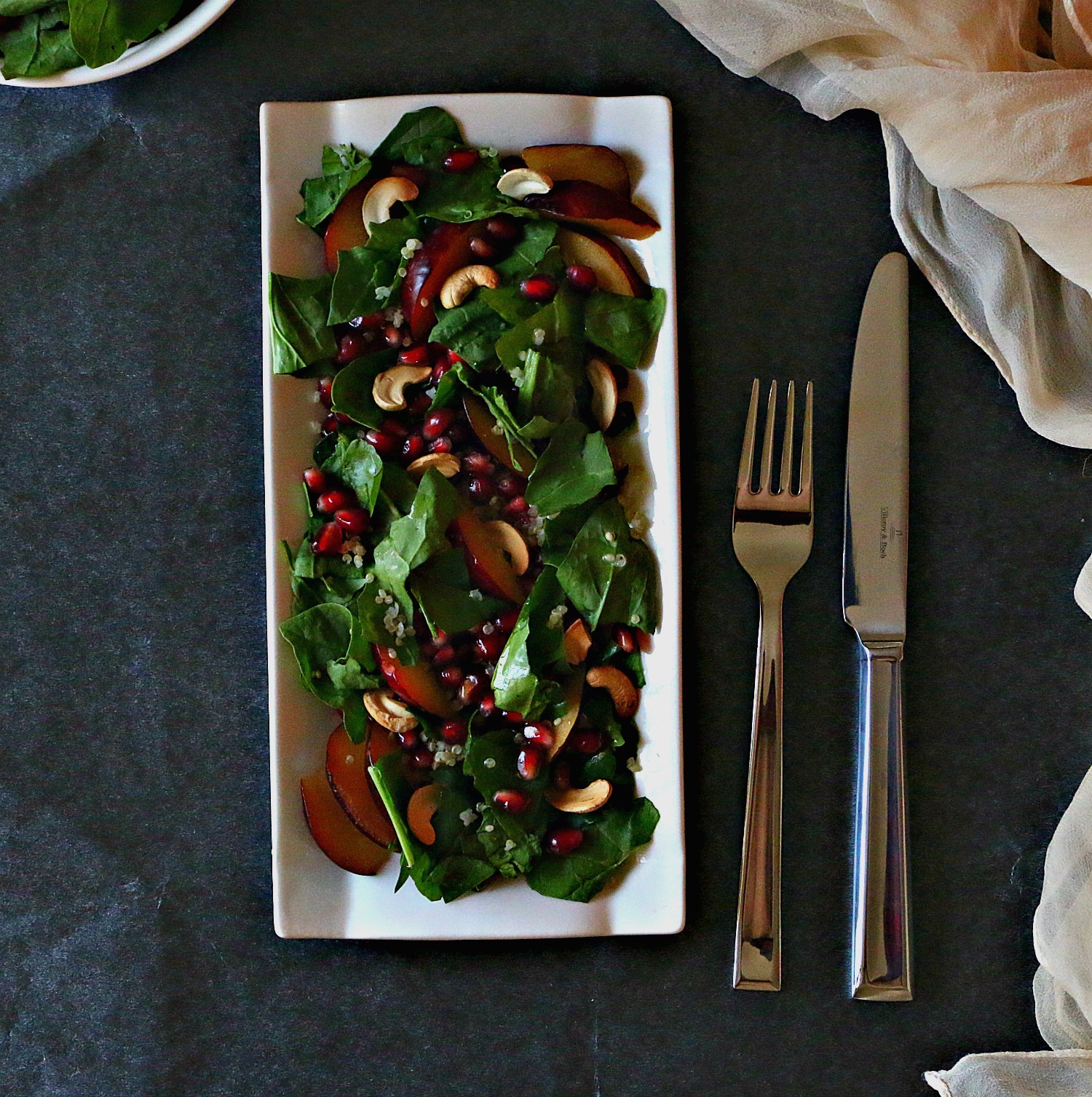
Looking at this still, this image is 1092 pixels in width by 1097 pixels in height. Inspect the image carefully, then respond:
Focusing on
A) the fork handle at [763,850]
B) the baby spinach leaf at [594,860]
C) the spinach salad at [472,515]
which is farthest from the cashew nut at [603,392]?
the baby spinach leaf at [594,860]

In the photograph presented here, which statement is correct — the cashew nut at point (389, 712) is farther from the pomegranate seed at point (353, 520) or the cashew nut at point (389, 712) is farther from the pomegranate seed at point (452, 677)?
the pomegranate seed at point (353, 520)

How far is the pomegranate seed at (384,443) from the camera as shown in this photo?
1.14 metres

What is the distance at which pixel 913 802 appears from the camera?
1.21m

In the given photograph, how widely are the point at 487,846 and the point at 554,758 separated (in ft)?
0.39

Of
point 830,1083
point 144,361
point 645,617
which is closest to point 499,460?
point 645,617

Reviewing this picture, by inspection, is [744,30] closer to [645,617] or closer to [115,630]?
[645,617]

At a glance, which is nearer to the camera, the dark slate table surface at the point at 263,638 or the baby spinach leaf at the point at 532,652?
the baby spinach leaf at the point at 532,652

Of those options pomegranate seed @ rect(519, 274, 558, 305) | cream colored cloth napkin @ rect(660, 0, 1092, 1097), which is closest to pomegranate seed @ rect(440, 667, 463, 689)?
pomegranate seed @ rect(519, 274, 558, 305)

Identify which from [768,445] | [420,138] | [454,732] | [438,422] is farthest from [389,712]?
[420,138]

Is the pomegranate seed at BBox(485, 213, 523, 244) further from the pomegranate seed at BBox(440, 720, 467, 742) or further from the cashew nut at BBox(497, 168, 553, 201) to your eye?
the pomegranate seed at BBox(440, 720, 467, 742)

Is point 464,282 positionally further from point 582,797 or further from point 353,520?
point 582,797

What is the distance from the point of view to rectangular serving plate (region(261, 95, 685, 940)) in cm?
114

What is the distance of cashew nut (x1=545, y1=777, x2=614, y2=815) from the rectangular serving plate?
6 cm

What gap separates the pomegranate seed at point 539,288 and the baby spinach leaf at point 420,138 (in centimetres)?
18
